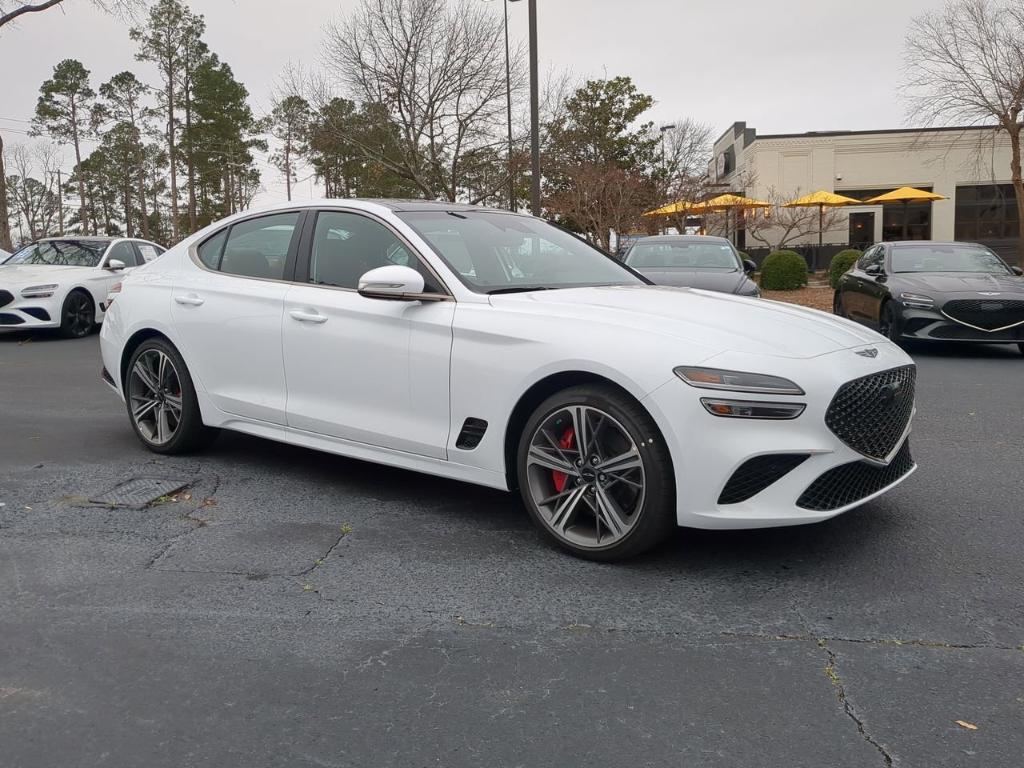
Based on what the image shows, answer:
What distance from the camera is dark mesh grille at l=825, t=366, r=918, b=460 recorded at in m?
3.74

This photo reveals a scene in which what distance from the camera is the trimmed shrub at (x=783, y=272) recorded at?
23906 millimetres

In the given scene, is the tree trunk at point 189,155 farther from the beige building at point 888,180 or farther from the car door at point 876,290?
the car door at point 876,290

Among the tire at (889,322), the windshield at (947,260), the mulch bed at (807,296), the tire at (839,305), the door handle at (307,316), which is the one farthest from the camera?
the mulch bed at (807,296)

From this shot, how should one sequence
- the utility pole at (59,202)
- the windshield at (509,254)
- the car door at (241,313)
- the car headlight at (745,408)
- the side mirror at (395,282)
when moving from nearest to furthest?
the car headlight at (745,408)
the side mirror at (395,282)
the windshield at (509,254)
the car door at (241,313)
the utility pole at (59,202)

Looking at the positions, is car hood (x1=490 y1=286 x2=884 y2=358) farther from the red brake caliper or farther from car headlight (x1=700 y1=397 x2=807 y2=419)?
the red brake caliper

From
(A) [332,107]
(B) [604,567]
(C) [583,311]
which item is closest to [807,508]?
(B) [604,567]

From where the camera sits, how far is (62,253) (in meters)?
15.0

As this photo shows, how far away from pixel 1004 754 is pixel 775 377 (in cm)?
154

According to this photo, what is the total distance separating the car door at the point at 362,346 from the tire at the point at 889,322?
8.31m

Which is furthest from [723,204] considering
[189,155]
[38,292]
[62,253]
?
[189,155]

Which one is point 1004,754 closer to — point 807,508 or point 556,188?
point 807,508

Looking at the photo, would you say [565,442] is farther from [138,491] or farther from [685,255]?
[685,255]

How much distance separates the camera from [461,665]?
3.07 meters

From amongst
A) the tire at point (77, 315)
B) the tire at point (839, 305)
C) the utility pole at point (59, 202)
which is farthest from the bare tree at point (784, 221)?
the utility pole at point (59, 202)
